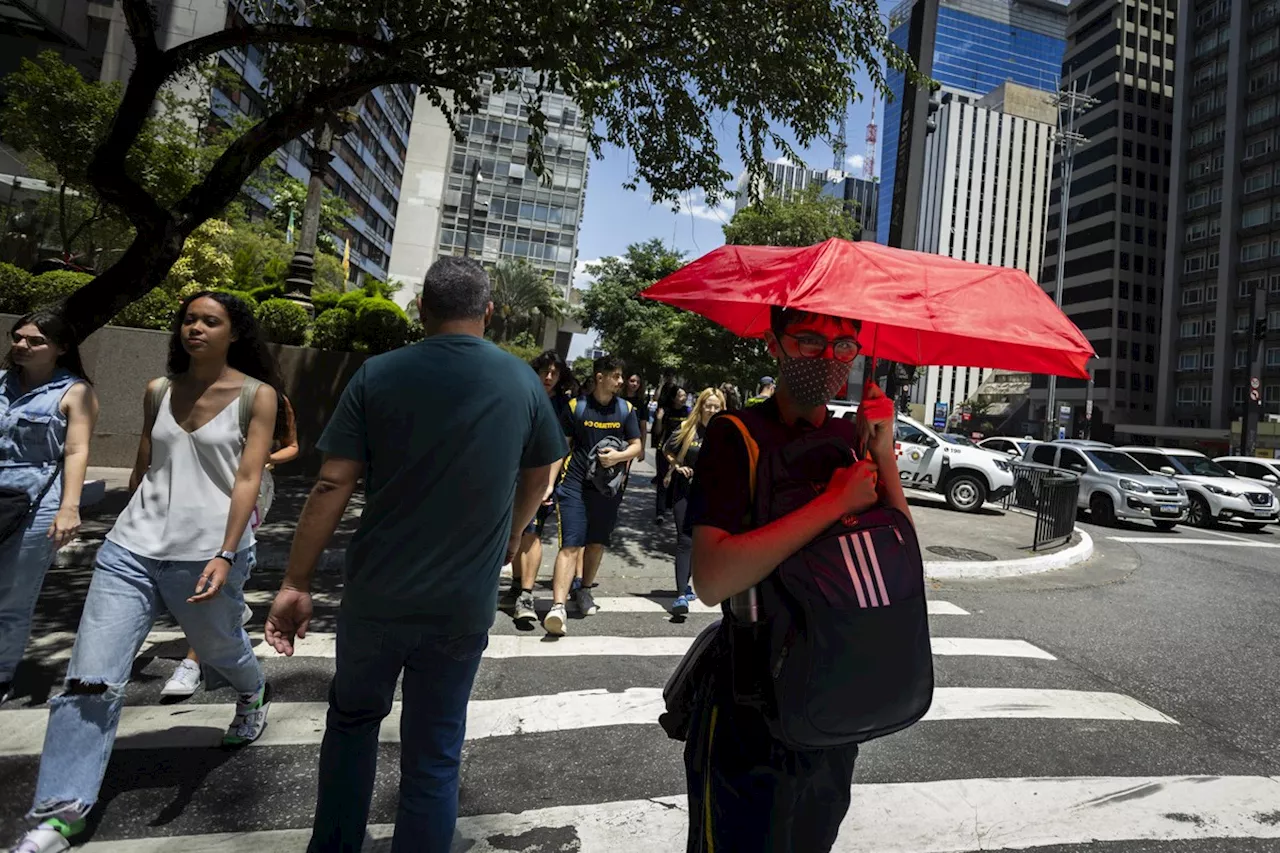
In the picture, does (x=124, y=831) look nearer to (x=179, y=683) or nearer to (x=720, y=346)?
(x=179, y=683)

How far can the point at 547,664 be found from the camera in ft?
15.5

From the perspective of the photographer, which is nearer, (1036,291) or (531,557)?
(1036,291)

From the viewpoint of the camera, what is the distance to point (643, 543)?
352 inches

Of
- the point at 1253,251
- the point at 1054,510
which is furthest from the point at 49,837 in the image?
the point at 1253,251

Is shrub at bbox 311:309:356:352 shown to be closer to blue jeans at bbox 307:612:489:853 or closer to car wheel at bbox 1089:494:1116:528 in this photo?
blue jeans at bbox 307:612:489:853

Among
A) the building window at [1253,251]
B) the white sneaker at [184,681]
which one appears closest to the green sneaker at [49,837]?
the white sneaker at [184,681]

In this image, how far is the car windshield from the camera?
15312mm

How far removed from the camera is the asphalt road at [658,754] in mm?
2834

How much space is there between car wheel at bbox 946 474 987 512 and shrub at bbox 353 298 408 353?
1128 cm

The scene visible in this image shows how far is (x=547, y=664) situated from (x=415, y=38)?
5.67 m

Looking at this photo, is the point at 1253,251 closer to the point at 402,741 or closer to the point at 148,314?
the point at 148,314

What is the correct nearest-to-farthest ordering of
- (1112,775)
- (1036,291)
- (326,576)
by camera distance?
(1036,291), (1112,775), (326,576)

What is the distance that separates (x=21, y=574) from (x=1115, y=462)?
18158 mm

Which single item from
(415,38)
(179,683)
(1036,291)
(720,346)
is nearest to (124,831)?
(179,683)
